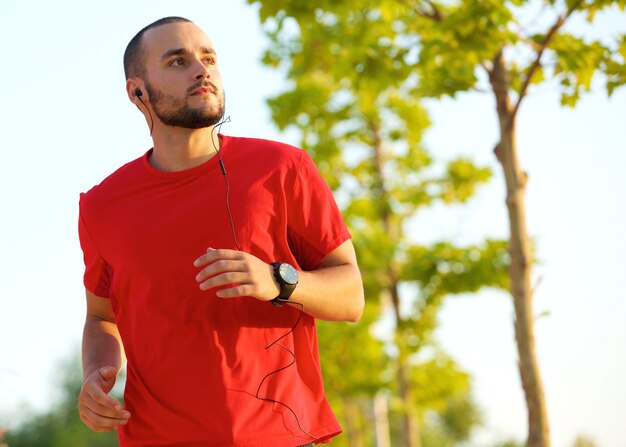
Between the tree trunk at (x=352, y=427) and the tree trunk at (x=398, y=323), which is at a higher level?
the tree trunk at (x=398, y=323)

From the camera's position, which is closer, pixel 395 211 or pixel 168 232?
pixel 168 232

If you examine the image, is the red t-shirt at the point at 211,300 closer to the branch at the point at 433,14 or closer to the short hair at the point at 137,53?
the short hair at the point at 137,53

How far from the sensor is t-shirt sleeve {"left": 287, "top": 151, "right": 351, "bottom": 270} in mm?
2572

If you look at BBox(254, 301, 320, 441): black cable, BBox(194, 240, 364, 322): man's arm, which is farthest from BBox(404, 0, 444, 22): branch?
BBox(254, 301, 320, 441): black cable

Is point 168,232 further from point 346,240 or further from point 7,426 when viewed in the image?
point 7,426

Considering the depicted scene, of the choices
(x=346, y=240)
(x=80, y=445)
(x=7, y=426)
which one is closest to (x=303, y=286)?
(x=346, y=240)

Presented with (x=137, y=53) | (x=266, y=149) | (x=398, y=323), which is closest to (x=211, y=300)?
(x=266, y=149)

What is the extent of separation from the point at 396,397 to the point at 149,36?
41.4ft

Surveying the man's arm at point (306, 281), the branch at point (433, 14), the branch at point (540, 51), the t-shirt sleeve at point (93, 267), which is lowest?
the man's arm at point (306, 281)

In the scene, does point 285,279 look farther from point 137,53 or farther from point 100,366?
point 137,53

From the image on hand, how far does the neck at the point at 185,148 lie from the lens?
266 centimetres

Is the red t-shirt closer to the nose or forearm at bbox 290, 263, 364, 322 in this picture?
forearm at bbox 290, 263, 364, 322

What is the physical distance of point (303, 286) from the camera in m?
2.34

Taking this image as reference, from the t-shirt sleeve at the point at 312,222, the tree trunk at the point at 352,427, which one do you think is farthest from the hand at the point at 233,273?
the tree trunk at the point at 352,427
